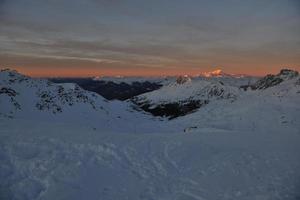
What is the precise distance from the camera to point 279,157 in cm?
2148

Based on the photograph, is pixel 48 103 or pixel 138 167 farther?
pixel 48 103

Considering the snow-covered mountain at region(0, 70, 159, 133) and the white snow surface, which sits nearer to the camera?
the white snow surface

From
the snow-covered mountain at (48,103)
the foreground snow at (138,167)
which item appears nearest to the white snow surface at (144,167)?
the foreground snow at (138,167)

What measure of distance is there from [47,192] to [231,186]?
29.0 feet

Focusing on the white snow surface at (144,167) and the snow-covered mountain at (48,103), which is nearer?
the white snow surface at (144,167)

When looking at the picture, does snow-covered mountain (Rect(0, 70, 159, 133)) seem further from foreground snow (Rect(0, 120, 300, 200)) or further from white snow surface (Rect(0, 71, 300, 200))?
foreground snow (Rect(0, 120, 300, 200))

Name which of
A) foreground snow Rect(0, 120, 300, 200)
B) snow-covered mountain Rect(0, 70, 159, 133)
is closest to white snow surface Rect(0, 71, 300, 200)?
foreground snow Rect(0, 120, 300, 200)

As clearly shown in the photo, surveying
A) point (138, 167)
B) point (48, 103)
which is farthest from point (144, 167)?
point (48, 103)

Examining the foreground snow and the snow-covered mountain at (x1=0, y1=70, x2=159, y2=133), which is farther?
the snow-covered mountain at (x1=0, y1=70, x2=159, y2=133)

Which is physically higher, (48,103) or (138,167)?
(138,167)

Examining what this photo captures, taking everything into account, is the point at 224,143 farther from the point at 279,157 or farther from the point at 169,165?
the point at 169,165

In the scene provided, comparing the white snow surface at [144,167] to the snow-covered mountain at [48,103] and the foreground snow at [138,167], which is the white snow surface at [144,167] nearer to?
the foreground snow at [138,167]

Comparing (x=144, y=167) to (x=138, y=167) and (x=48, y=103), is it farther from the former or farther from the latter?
(x=48, y=103)

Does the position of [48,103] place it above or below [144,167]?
below
